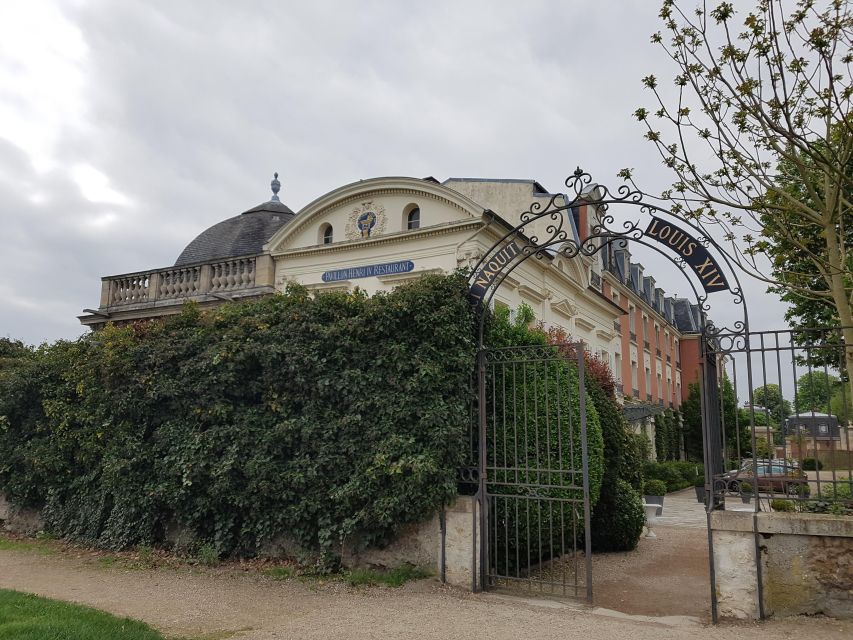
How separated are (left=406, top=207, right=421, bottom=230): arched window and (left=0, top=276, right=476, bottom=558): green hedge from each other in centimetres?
983

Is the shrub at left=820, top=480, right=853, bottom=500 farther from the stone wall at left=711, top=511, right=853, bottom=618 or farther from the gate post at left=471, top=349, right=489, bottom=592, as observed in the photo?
the gate post at left=471, top=349, right=489, bottom=592

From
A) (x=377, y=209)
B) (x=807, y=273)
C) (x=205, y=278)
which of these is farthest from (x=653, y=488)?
(x=205, y=278)

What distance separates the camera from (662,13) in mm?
6906

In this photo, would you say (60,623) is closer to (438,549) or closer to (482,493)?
(438,549)

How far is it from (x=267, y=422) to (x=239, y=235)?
1511cm

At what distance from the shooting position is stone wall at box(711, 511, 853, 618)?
5.46 m

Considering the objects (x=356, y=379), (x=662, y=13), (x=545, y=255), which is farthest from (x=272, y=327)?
(x=545, y=255)

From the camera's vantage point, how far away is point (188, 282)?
1798 cm

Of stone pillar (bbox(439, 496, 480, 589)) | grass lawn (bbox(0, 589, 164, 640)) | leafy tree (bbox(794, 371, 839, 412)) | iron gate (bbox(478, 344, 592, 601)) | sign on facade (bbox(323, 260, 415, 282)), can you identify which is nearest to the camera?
grass lawn (bbox(0, 589, 164, 640))

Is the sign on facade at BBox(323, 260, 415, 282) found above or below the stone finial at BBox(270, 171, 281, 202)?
below

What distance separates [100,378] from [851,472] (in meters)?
9.04

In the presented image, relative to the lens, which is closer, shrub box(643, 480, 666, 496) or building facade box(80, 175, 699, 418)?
shrub box(643, 480, 666, 496)

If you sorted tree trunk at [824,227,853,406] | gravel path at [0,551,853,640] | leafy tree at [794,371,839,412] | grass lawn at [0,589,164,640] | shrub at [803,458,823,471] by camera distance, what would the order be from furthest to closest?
tree trunk at [824,227,853,406]
leafy tree at [794,371,839,412]
gravel path at [0,551,853,640]
grass lawn at [0,589,164,640]
shrub at [803,458,823,471]

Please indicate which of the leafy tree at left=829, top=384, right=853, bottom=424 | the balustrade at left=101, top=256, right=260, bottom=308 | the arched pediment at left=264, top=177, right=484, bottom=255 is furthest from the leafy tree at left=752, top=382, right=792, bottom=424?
the balustrade at left=101, top=256, right=260, bottom=308
